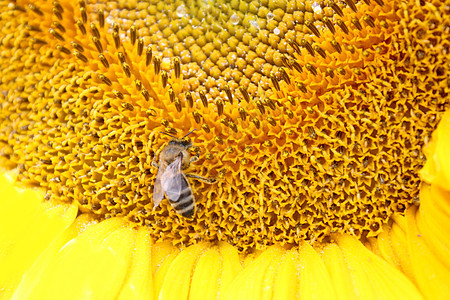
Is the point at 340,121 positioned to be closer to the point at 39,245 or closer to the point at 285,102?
the point at 285,102

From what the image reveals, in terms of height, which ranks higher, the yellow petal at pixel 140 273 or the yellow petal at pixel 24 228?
the yellow petal at pixel 24 228

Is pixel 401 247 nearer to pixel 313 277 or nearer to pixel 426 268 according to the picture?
pixel 426 268

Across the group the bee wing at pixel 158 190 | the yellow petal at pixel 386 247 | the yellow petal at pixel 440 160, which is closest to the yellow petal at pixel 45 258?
the bee wing at pixel 158 190

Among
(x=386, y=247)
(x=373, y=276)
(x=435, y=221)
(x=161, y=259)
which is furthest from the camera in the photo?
(x=161, y=259)

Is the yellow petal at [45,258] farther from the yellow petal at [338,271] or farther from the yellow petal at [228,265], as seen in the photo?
the yellow petal at [338,271]

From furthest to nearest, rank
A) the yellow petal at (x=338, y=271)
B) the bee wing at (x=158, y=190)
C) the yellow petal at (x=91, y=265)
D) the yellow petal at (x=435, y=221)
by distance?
the yellow petal at (x=91, y=265) < the bee wing at (x=158, y=190) < the yellow petal at (x=338, y=271) < the yellow petal at (x=435, y=221)

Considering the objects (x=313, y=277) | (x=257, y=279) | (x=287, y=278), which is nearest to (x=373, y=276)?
(x=313, y=277)
